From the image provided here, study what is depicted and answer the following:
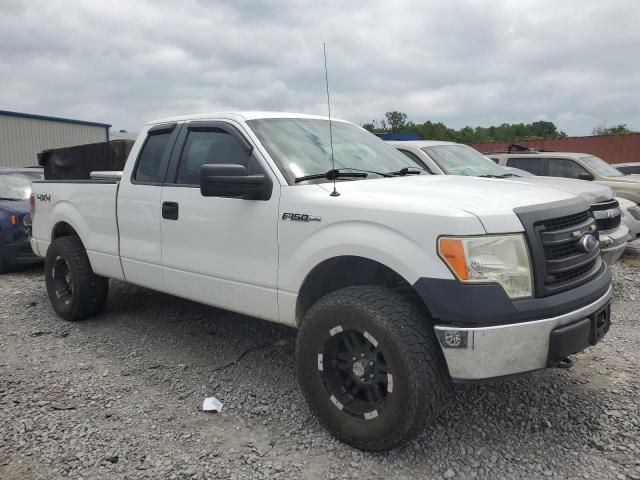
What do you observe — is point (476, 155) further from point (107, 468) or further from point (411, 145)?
point (107, 468)

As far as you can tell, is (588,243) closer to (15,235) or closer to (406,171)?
(406,171)

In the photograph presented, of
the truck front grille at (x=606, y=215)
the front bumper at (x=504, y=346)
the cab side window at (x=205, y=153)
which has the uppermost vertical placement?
the cab side window at (x=205, y=153)

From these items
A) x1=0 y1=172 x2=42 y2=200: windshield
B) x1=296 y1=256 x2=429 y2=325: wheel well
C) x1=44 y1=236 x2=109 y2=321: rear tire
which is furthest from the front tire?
x1=0 y1=172 x2=42 y2=200: windshield

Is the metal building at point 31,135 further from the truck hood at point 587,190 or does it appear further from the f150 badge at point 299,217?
the f150 badge at point 299,217

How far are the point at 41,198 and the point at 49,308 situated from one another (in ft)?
3.81

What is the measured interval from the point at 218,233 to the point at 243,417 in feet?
3.84

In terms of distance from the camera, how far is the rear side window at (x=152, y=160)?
4258 mm

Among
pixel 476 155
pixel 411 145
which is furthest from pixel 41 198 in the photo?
pixel 476 155

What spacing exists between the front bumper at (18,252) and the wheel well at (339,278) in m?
5.78

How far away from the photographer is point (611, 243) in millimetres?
5273

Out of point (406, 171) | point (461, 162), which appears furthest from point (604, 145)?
point (406, 171)

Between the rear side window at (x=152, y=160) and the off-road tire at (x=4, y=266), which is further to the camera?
the off-road tire at (x=4, y=266)

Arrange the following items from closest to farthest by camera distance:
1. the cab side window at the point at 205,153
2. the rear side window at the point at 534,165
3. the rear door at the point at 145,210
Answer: the cab side window at the point at 205,153, the rear door at the point at 145,210, the rear side window at the point at 534,165

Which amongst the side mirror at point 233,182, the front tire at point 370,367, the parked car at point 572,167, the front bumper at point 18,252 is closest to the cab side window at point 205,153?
the side mirror at point 233,182
